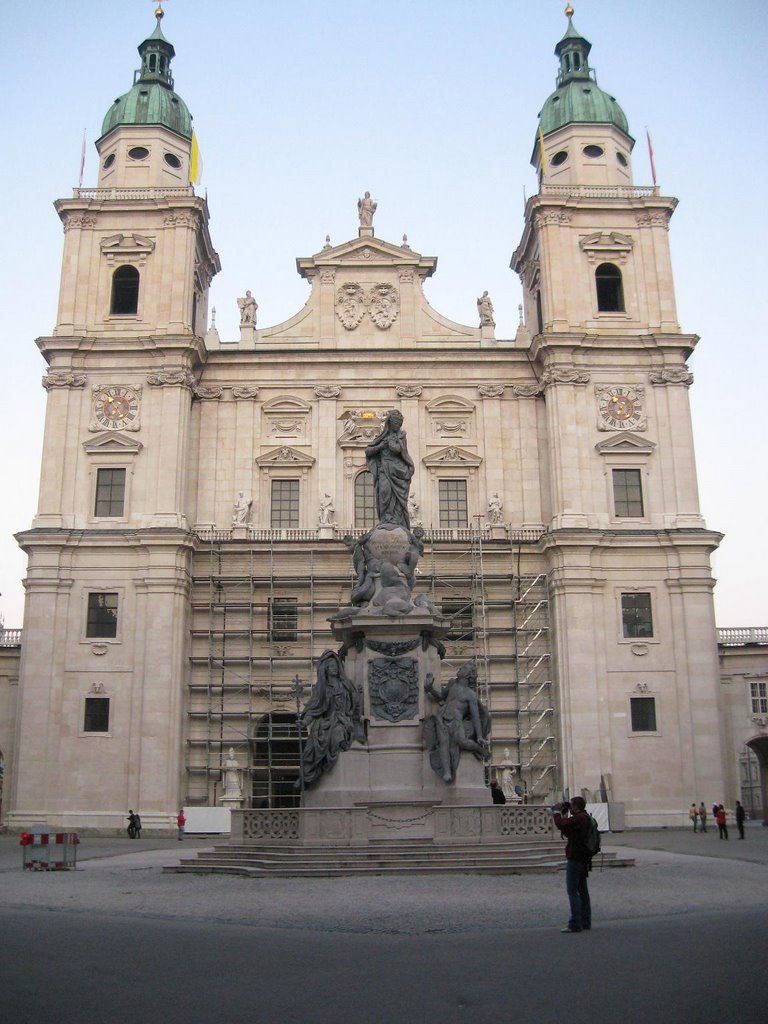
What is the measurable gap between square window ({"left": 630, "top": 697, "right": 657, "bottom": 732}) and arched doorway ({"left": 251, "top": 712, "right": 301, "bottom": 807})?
1087 cm

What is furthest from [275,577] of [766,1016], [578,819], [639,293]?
[766,1016]

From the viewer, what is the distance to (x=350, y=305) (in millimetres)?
41156

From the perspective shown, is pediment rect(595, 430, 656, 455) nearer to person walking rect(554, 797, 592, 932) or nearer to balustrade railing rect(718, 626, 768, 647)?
balustrade railing rect(718, 626, 768, 647)

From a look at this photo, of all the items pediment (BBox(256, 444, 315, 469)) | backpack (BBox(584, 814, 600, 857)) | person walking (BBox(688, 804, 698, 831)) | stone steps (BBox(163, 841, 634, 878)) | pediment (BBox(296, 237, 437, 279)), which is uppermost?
pediment (BBox(296, 237, 437, 279))

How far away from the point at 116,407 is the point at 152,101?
43.9 feet

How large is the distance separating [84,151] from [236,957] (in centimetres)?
3968

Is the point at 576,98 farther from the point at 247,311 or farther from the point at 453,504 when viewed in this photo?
the point at 453,504

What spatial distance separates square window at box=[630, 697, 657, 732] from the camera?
35969 mm

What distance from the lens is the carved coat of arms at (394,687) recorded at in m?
18.3

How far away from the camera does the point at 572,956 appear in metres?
8.86

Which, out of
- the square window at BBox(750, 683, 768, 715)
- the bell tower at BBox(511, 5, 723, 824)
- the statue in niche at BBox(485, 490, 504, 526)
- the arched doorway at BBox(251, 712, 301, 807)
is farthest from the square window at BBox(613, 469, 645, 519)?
the arched doorway at BBox(251, 712, 301, 807)

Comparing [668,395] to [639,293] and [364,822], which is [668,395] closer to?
[639,293]

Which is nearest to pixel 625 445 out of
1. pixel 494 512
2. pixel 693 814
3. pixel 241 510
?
pixel 494 512

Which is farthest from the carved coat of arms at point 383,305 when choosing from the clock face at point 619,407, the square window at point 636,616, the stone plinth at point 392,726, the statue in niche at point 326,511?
the stone plinth at point 392,726
